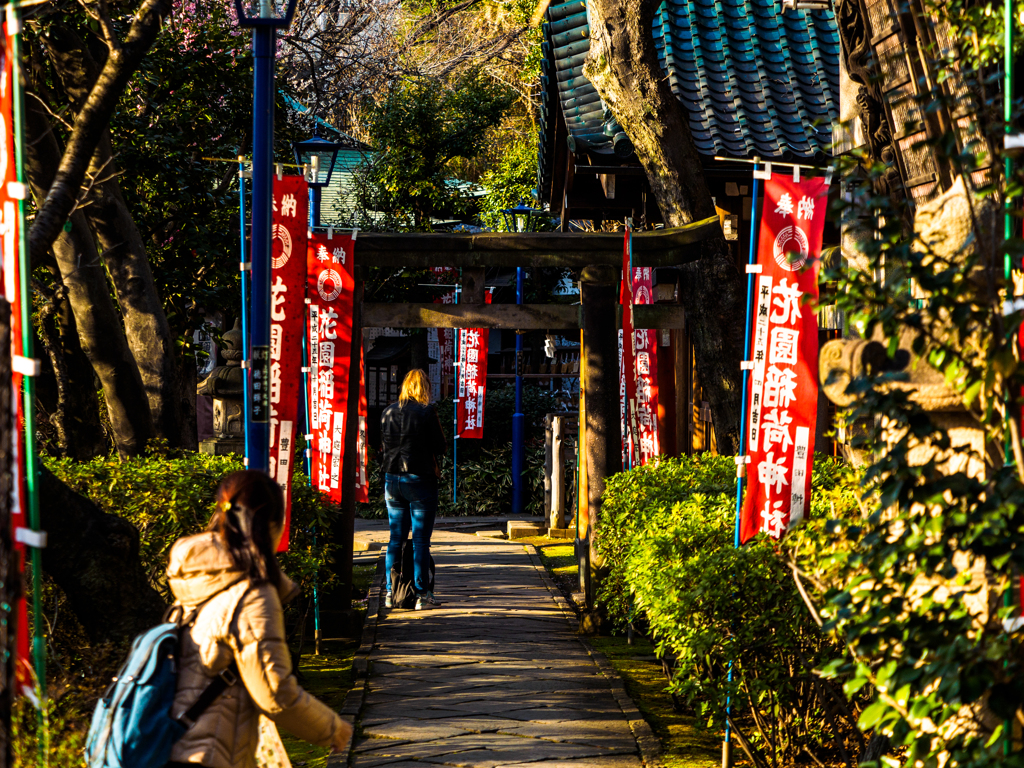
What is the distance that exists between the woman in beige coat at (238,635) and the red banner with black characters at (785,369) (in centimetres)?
287

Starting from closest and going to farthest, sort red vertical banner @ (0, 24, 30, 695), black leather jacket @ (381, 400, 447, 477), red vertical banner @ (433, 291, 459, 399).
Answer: red vertical banner @ (0, 24, 30, 695) < black leather jacket @ (381, 400, 447, 477) < red vertical banner @ (433, 291, 459, 399)

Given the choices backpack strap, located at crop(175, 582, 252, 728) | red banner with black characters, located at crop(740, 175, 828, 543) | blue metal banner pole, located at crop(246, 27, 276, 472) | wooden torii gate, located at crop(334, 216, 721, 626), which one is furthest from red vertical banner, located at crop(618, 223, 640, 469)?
backpack strap, located at crop(175, 582, 252, 728)

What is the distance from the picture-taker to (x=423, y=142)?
2128 centimetres

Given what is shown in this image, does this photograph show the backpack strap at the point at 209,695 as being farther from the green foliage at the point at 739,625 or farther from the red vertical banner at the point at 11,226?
the green foliage at the point at 739,625

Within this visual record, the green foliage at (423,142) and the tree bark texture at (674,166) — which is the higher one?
the green foliage at (423,142)

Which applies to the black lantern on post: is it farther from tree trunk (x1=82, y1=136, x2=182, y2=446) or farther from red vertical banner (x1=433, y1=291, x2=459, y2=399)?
red vertical banner (x1=433, y1=291, x2=459, y2=399)

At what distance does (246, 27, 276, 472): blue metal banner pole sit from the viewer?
5277 millimetres

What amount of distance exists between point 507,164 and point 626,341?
1535 centimetres

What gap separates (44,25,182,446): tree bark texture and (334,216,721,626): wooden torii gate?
1675 millimetres

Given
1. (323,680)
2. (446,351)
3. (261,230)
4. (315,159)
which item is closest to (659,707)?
(323,680)

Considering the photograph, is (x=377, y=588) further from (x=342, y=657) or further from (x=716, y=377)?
(x=716, y=377)

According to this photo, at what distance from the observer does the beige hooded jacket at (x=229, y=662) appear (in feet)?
10.4

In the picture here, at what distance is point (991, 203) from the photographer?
298cm

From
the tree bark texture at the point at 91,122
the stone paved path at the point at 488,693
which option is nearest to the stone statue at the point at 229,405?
the stone paved path at the point at 488,693
